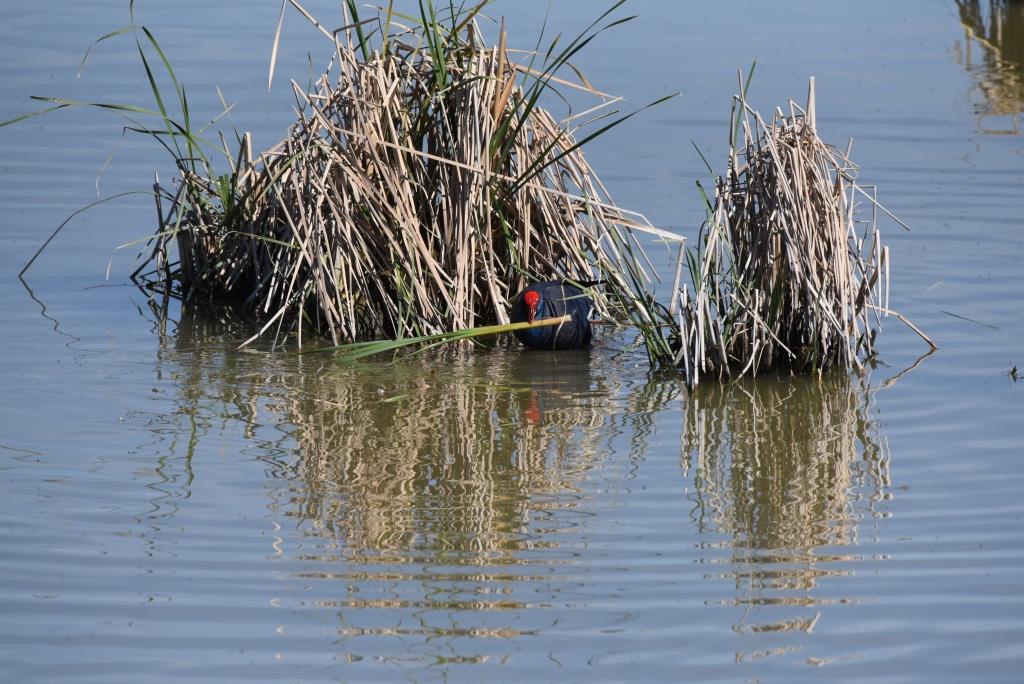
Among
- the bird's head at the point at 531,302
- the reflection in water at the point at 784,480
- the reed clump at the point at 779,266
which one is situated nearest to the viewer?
the reflection in water at the point at 784,480

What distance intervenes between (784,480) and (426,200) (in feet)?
8.34

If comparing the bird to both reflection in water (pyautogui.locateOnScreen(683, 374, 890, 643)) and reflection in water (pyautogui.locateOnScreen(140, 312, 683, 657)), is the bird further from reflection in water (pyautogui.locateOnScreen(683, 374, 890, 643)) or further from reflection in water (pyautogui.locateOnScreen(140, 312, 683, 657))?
reflection in water (pyautogui.locateOnScreen(683, 374, 890, 643))

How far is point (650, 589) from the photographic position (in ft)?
14.4

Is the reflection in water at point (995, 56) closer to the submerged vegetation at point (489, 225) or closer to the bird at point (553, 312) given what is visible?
the submerged vegetation at point (489, 225)

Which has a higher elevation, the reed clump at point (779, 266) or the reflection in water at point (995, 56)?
the reflection in water at point (995, 56)

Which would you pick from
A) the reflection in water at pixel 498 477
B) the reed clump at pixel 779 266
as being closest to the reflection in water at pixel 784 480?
the reflection in water at pixel 498 477

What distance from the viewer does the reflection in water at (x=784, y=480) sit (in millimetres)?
4465

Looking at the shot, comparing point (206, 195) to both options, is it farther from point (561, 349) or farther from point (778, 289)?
point (778, 289)

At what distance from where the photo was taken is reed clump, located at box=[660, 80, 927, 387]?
6305 mm

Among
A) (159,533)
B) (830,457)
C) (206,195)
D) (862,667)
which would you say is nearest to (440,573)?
(159,533)

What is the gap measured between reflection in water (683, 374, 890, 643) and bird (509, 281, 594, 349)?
31.6 inches

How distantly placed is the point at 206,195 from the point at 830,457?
12.5ft

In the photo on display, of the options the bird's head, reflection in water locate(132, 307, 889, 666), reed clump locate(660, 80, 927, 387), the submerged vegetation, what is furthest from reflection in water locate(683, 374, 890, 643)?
the bird's head

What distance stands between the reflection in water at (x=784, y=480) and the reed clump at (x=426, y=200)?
95 cm
